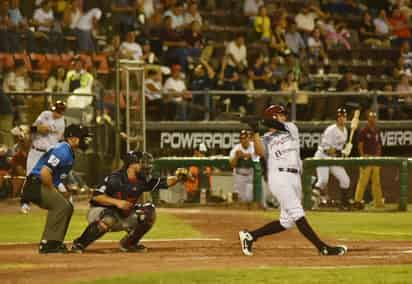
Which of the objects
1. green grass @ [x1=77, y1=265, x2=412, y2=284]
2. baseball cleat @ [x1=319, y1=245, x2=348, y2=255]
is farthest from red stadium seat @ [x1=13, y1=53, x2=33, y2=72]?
green grass @ [x1=77, y1=265, x2=412, y2=284]

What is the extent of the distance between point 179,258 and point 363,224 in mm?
6090

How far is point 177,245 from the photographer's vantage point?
568 inches

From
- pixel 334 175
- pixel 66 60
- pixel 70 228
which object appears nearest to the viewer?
pixel 70 228

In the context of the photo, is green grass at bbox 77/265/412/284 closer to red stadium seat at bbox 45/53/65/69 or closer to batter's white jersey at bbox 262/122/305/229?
batter's white jersey at bbox 262/122/305/229

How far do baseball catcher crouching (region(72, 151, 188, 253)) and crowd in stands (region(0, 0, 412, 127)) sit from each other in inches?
314

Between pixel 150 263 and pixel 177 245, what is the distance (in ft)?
7.29

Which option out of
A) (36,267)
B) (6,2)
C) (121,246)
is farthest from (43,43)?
(36,267)

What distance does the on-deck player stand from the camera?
70.3 ft

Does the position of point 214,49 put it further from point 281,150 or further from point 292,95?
point 281,150

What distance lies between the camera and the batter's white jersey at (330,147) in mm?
21464

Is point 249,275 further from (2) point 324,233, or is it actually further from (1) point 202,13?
(1) point 202,13

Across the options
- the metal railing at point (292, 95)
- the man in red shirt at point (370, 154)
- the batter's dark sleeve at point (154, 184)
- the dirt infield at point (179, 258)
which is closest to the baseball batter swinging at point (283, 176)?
the dirt infield at point (179, 258)

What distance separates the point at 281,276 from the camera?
11055 millimetres

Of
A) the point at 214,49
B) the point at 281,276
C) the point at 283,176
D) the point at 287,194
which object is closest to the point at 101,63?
the point at 214,49
